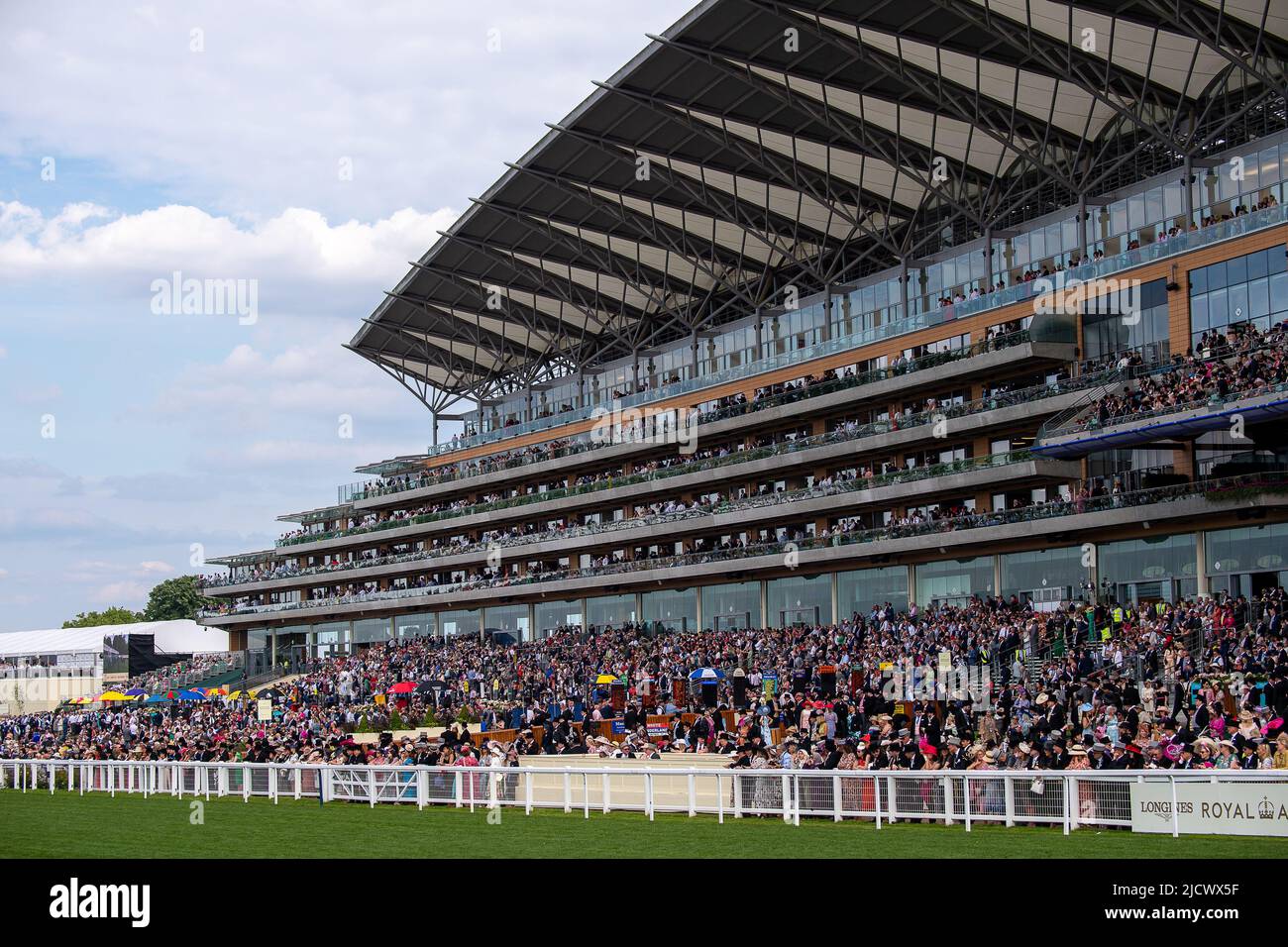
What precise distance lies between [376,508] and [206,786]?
202 ft

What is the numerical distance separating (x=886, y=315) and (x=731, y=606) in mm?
14033

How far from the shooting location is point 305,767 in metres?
27.3

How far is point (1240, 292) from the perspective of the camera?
137 ft

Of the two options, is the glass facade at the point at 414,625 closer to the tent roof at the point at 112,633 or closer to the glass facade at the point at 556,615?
the glass facade at the point at 556,615

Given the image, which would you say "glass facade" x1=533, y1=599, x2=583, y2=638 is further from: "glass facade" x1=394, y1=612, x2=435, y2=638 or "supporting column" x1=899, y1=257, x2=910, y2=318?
"supporting column" x1=899, y1=257, x2=910, y2=318

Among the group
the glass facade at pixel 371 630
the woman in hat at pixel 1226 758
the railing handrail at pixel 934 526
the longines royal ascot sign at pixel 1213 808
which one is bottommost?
the longines royal ascot sign at pixel 1213 808

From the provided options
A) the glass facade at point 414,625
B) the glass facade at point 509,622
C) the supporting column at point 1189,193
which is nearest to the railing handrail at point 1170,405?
the supporting column at point 1189,193

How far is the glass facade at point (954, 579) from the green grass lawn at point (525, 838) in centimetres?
2934

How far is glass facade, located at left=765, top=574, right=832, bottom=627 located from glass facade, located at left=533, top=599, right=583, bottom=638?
43.4 feet

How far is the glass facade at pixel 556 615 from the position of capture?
232 ft

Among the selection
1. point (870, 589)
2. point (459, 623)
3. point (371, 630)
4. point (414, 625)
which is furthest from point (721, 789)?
point (371, 630)

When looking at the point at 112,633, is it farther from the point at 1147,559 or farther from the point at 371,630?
the point at 1147,559
